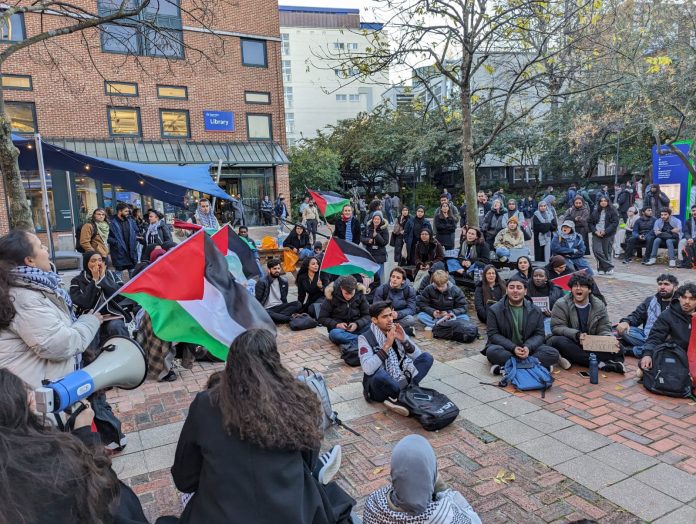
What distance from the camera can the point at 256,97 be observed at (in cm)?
2512

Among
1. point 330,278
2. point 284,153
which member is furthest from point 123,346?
point 284,153

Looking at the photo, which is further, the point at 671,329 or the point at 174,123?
the point at 174,123

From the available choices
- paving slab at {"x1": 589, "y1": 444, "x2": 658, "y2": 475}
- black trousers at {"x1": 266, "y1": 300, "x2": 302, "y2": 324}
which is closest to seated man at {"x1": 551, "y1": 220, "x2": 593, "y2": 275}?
black trousers at {"x1": 266, "y1": 300, "x2": 302, "y2": 324}

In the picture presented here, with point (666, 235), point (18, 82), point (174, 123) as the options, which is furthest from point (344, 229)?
point (18, 82)

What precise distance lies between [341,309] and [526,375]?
9.38ft

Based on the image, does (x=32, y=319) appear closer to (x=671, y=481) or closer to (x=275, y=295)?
(x=671, y=481)

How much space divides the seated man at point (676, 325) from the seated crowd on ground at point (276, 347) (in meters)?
0.02

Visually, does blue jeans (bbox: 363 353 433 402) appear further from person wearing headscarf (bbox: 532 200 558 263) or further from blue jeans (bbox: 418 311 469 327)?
person wearing headscarf (bbox: 532 200 558 263)

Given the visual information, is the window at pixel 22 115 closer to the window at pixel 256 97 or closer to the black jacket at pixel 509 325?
the window at pixel 256 97

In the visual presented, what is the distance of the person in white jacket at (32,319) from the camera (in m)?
3.09

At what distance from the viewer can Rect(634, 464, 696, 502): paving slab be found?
3.68m

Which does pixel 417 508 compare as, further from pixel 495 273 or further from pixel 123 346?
pixel 495 273

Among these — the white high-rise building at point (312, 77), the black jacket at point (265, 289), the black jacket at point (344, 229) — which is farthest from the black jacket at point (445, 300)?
the white high-rise building at point (312, 77)

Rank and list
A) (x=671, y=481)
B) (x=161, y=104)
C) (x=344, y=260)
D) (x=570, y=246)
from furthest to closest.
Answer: (x=161, y=104), (x=570, y=246), (x=344, y=260), (x=671, y=481)
